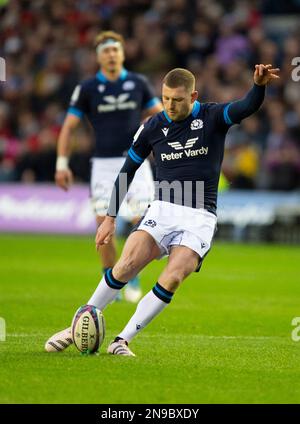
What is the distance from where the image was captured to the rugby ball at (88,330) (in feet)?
25.0

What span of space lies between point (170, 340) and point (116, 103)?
12.9 feet

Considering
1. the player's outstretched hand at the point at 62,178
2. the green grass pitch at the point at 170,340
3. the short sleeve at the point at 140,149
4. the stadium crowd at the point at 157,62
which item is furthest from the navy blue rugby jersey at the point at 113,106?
the stadium crowd at the point at 157,62

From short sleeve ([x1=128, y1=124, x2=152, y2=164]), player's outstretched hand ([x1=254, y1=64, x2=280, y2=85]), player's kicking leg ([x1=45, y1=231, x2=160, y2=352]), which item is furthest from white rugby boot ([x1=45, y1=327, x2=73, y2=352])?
player's outstretched hand ([x1=254, y1=64, x2=280, y2=85])

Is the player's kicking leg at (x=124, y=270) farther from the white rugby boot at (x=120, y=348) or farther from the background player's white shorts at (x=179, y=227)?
the white rugby boot at (x=120, y=348)

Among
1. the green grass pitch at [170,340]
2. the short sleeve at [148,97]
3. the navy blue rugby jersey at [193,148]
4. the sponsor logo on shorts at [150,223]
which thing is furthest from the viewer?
the short sleeve at [148,97]

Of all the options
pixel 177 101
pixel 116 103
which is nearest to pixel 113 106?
pixel 116 103

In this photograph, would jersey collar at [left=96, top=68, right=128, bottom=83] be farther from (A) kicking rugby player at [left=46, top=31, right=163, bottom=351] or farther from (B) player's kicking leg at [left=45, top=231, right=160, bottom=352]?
(B) player's kicking leg at [left=45, top=231, right=160, bottom=352]

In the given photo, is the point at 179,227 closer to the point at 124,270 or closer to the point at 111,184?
Result: the point at 124,270

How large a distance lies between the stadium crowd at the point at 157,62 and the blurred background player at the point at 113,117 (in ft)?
29.5

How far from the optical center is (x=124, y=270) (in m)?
7.74

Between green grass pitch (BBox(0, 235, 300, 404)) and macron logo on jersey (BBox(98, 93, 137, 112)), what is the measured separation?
7.17 ft

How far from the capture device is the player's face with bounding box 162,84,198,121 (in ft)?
25.2
